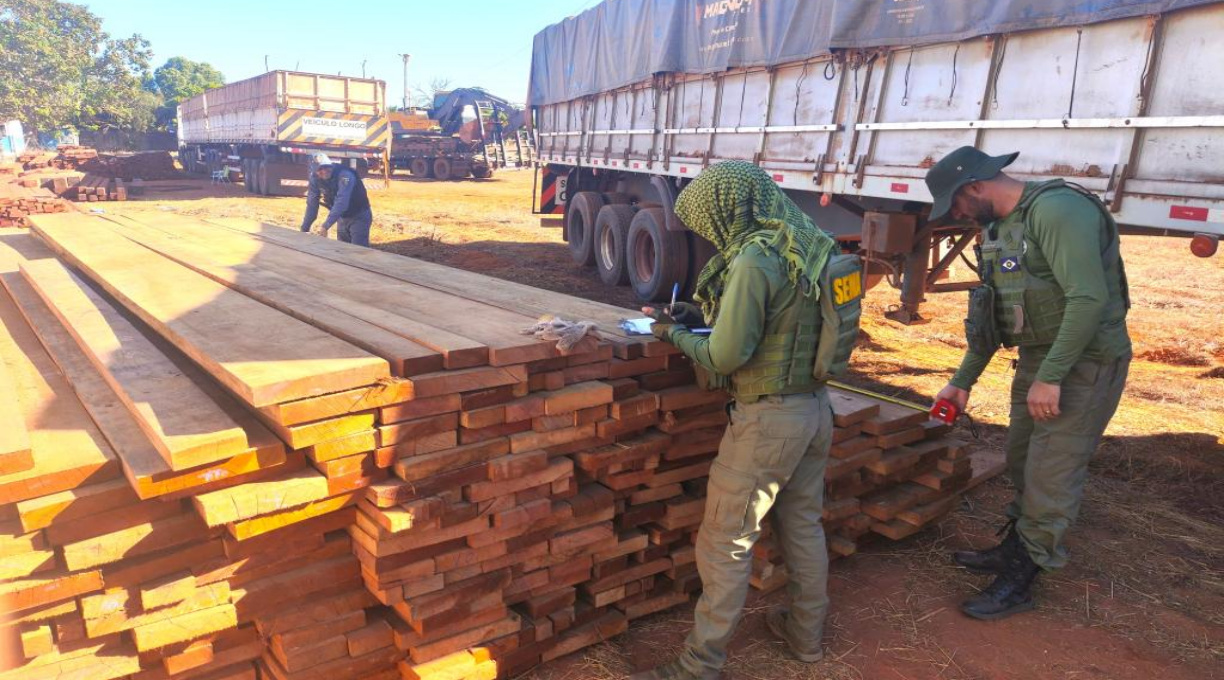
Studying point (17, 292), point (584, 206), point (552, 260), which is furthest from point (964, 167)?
point (552, 260)

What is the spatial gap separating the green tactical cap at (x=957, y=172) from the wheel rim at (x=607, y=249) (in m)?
7.12

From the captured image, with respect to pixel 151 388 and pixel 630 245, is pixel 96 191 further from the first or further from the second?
pixel 151 388

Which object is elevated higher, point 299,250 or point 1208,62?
point 1208,62

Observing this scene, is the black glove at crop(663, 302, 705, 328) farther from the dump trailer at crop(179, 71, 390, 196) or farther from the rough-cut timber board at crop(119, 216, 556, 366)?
the dump trailer at crop(179, 71, 390, 196)

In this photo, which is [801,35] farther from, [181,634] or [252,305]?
[181,634]

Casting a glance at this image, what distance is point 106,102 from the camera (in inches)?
1731

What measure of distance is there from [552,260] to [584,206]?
1633mm

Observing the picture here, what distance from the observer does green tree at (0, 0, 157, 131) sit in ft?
134

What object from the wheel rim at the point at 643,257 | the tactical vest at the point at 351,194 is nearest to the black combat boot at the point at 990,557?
the wheel rim at the point at 643,257

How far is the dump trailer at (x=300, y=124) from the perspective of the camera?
19.1m

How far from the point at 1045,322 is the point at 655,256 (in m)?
6.00

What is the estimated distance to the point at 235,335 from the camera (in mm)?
2645

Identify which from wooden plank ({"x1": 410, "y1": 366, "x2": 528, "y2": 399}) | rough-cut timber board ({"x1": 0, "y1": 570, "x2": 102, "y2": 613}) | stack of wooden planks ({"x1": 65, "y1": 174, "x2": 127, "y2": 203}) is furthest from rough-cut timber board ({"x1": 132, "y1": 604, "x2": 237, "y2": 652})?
stack of wooden planks ({"x1": 65, "y1": 174, "x2": 127, "y2": 203})

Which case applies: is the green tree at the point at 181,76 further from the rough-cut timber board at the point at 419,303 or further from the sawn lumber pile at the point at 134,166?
the rough-cut timber board at the point at 419,303
